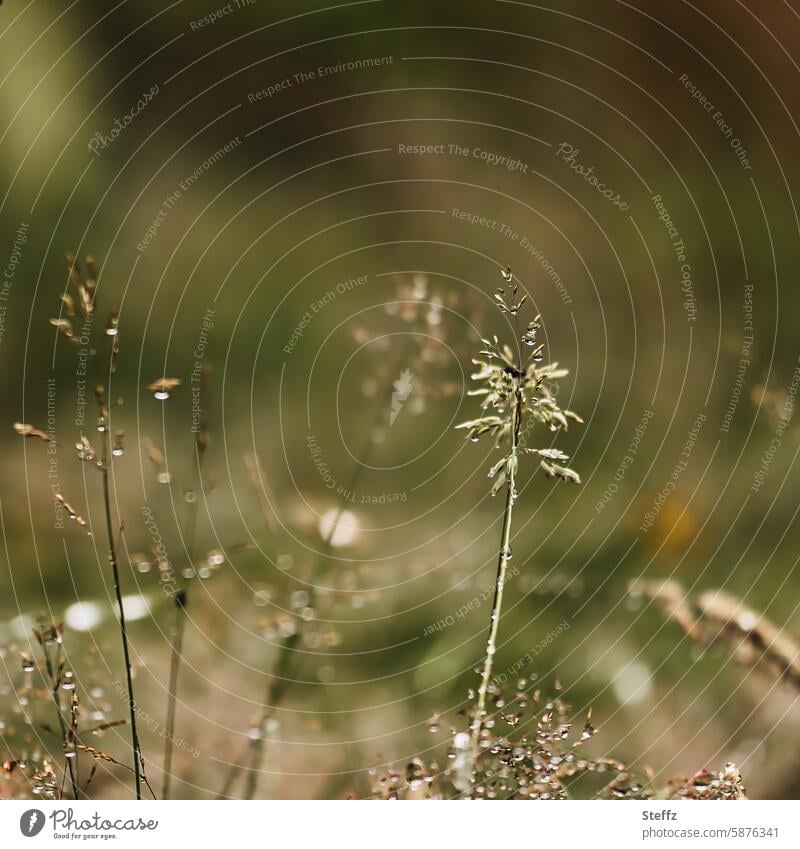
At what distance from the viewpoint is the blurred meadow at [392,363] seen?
2.26 ft

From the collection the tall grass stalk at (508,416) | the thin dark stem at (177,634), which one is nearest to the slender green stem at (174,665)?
the thin dark stem at (177,634)

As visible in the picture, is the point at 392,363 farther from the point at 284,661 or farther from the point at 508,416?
the point at 284,661

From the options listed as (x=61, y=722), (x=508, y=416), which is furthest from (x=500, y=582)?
(x=61, y=722)

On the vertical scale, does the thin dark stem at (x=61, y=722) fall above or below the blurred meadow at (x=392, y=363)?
below

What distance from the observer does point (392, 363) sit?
732mm

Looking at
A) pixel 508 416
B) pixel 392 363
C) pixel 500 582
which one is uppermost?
pixel 392 363

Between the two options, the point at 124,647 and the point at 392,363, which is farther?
the point at 392,363

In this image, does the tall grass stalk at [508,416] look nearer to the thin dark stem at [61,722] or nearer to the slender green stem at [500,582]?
the slender green stem at [500,582]

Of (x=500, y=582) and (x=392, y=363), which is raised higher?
(x=392, y=363)

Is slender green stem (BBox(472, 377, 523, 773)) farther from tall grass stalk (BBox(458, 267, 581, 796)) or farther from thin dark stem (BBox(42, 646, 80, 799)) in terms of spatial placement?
thin dark stem (BBox(42, 646, 80, 799))

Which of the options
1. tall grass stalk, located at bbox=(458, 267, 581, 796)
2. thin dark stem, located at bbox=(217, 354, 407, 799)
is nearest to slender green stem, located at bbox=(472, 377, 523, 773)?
tall grass stalk, located at bbox=(458, 267, 581, 796)

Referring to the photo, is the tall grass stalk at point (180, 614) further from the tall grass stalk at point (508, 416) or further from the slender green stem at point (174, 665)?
the tall grass stalk at point (508, 416)

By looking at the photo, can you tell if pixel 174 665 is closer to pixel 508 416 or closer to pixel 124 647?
pixel 124 647

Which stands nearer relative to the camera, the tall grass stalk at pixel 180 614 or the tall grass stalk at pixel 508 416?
the tall grass stalk at pixel 508 416
